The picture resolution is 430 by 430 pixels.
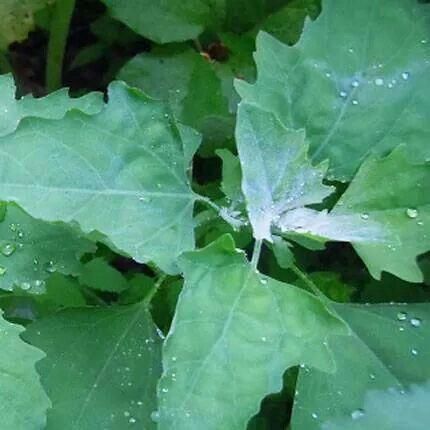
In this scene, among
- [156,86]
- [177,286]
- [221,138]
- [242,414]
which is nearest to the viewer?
[242,414]

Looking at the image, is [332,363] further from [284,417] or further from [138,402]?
[284,417]

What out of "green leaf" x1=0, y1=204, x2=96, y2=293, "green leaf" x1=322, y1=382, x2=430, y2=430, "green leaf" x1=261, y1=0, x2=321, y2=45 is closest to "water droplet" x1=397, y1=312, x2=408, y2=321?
"green leaf" x1=322, y1=382, x2=430, y2=430

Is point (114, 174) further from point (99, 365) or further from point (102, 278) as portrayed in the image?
point (102, 278)

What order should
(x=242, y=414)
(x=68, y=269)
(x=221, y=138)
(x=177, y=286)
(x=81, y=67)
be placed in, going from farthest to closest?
(x=81, y=67) < (x=221, y=138) < (x=177, y=286) < (x=68, y=269) < (x=242, y=414)

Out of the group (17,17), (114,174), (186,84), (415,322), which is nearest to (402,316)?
(415,322)

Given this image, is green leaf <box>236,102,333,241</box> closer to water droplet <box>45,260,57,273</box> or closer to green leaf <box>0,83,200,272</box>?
green leaf <box>0,83,200,272</box>

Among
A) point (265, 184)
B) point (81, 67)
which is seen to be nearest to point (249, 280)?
point (265, 184)

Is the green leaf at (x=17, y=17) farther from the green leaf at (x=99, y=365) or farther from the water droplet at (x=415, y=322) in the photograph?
the water droplet at (x=415, y=322)
